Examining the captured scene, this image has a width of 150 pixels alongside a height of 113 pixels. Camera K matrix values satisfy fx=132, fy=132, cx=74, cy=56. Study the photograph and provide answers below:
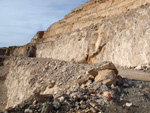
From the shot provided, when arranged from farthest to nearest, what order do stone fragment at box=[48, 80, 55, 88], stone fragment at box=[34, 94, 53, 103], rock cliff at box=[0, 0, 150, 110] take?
rock cliff at box=[0, 0, 150, 110]
stone fragment at box=[48, 80, 55, 88]
stone fragment at box=[34, 94, 53, 103]

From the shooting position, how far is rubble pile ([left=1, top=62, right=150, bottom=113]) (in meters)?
3.33

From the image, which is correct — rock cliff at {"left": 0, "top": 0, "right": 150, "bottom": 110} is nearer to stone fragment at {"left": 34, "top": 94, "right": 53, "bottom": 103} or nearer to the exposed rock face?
the exposed rock face

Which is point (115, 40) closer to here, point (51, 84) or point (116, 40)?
point (116, 40)

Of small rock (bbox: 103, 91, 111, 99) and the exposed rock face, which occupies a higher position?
the exposed rock face

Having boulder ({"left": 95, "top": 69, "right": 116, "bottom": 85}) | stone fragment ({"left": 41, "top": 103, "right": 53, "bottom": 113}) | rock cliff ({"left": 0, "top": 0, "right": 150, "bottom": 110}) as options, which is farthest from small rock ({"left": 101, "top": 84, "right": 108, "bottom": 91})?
rock cliff ({"left": 0, "top": 0, "right": 150, "bottom": 110})

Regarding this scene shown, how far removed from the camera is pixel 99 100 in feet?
12.4

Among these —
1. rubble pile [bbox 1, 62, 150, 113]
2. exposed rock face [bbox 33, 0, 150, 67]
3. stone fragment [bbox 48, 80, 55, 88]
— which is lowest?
stone fragment [bbox 48, 80, 55, 88]

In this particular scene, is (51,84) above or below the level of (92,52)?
below

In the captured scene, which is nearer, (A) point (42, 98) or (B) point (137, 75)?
(A) point (42, 98)

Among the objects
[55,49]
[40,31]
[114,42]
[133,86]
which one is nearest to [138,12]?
[114,42]

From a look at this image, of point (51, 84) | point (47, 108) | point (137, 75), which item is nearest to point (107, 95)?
point (47, 108)

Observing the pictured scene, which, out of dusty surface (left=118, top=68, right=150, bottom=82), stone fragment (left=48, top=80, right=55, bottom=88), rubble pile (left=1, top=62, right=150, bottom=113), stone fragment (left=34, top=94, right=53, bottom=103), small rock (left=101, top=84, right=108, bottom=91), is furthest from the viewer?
stone fragment (left=48, top=80, right=55, bottom=88)

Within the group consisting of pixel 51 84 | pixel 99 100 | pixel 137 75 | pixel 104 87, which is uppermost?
pixel 104 87

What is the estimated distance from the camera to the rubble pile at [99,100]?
131 inches
